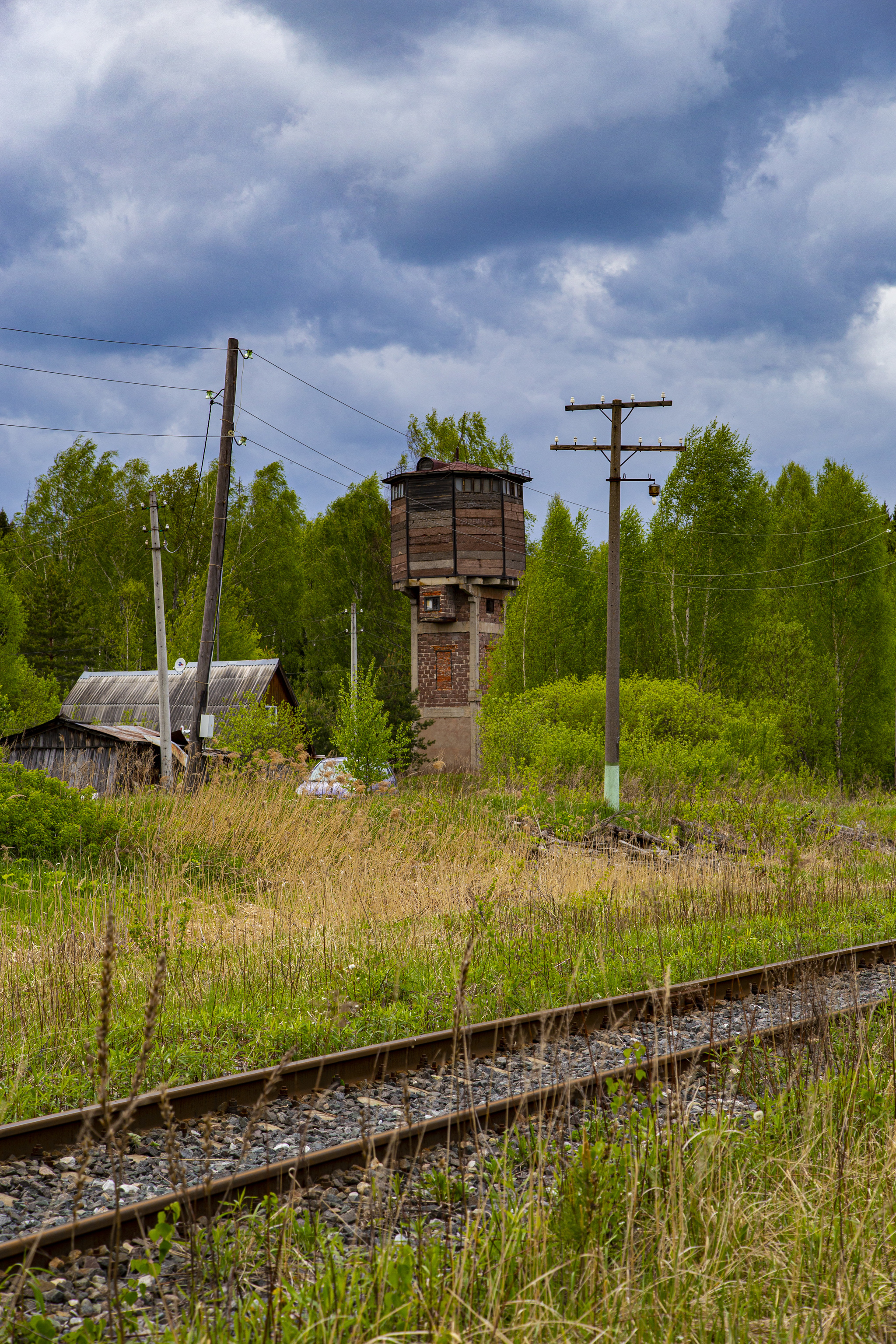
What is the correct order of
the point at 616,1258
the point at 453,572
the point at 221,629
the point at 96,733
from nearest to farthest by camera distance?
1. the point at 616,1258
2. the point at 96,733
3. the point at 453,572
4. the point at 221,629

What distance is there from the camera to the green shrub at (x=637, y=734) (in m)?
22.9

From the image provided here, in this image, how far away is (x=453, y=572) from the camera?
133ft

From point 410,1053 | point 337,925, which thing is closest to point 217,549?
point 337,925

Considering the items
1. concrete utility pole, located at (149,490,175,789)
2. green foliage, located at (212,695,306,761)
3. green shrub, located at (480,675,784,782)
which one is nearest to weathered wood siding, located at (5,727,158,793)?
concrete utility pole, located at (149,490,175,789)

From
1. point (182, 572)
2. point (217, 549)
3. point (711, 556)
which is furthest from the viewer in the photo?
point (182, 572)

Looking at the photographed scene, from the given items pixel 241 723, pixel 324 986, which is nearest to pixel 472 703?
pixel 241 723

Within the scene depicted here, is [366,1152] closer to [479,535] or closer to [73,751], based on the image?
[73,751]

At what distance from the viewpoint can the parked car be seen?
583 inches

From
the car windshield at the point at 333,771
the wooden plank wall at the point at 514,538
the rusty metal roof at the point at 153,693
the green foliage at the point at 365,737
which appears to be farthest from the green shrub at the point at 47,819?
the wooden plank wall at the point at 514,538

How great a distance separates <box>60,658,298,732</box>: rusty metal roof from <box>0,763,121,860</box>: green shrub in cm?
2499

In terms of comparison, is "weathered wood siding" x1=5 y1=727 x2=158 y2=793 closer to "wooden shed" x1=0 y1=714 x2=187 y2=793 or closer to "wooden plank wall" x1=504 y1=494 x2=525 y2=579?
"wooden shed" x1=0 y1=714 x2=187 y2=793

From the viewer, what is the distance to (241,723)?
70.9ft

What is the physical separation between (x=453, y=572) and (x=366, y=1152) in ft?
125

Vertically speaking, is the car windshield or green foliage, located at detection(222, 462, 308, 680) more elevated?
green foliage, located at detection(222, 462, 308, 680)
